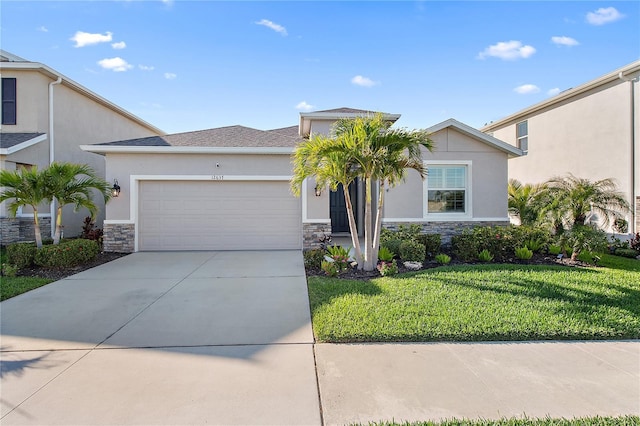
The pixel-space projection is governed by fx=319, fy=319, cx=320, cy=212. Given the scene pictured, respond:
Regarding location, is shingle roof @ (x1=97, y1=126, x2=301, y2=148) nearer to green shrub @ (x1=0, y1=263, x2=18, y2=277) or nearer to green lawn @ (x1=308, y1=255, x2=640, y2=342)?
green shrub @ (x1=0, y1=263, x2=18, y2=277)

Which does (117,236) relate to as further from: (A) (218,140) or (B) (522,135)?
(B) (522,135)

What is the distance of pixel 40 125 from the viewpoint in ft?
37.9

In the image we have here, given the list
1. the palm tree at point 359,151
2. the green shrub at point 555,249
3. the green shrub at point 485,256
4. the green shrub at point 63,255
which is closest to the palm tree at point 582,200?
the green shrub at point 555,249

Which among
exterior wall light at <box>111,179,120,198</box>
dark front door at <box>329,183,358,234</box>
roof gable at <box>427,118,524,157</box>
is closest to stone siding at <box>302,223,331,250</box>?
dark front door at <box>329,183,358,234</box>

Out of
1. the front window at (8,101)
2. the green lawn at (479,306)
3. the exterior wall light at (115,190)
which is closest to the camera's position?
the green lawn at (479,306)

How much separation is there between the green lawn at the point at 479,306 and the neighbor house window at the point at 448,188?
3816 mm

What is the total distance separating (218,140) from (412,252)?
7.08m

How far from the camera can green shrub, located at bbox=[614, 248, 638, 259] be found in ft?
29.7

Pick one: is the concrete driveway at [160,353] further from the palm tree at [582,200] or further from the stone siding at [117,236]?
the palm tree at [582,200]

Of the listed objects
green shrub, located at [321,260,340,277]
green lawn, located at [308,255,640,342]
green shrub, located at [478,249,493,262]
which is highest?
green shrub, located at [478,249,493,262]

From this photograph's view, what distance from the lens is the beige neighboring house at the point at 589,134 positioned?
33.8 ft

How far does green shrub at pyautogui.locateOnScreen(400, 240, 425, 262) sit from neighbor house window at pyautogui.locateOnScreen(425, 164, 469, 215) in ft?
9.56

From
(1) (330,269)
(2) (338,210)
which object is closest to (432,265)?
(1) (330,269)

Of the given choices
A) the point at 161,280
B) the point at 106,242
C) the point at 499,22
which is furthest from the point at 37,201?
the point at 499,22
